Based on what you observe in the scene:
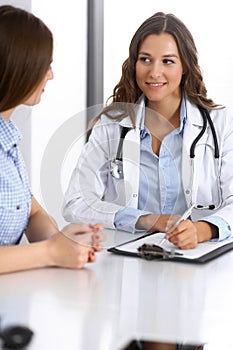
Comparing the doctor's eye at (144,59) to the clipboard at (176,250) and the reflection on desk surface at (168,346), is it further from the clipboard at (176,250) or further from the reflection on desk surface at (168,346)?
the reflection on desk surface at (168,346)

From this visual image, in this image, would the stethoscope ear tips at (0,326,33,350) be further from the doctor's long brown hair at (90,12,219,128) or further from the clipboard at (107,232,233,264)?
the doctor's long brown hair at (90,12,219,128)

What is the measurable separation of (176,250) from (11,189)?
0.43 metres

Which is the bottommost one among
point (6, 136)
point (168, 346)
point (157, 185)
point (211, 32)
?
point (168, 346)

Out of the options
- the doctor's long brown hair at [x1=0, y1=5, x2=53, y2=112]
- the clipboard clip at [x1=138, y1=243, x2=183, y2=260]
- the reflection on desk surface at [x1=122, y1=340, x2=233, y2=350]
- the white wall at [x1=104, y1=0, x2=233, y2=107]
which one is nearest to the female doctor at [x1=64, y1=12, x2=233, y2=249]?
the clipboard clip at [x1=138, y1=243, x2=183, y2=260]

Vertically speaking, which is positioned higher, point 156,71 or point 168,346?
point 156,71

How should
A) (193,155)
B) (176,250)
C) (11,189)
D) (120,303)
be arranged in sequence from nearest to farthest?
(120,303)
(11,189)
(176,250)
(193,155)

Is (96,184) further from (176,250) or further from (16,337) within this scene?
(16,337)

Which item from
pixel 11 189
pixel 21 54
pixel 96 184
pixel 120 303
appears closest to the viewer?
pixel 120 303

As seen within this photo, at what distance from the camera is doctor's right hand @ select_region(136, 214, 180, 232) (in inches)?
68.7

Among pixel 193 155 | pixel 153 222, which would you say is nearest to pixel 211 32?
pixel 193 155

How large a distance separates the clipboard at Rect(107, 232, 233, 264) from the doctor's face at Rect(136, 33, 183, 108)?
47cm

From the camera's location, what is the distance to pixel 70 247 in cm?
140

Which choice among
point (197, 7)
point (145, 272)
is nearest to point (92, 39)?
point (197, 7)

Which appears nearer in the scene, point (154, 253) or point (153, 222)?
point (154, 253)
